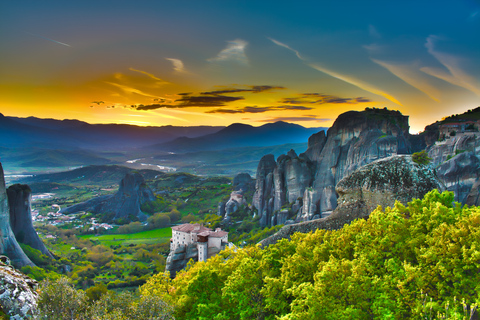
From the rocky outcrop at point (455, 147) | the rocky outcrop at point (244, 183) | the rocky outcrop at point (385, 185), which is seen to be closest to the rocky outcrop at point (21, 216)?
the rocky outcrop at point (385, 185)

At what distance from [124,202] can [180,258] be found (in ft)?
303

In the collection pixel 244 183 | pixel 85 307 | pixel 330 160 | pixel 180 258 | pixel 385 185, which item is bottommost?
pixel 180 258

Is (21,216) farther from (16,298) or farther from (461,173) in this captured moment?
(461,173)

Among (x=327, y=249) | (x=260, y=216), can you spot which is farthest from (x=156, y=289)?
(x=260, y=216)

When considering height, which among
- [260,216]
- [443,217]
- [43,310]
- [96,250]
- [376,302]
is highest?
[443,217]

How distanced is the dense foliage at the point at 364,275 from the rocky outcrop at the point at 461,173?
1566 inches

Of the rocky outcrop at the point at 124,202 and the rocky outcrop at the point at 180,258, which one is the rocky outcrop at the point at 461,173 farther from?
the rocky outcrop at the point at 124,202

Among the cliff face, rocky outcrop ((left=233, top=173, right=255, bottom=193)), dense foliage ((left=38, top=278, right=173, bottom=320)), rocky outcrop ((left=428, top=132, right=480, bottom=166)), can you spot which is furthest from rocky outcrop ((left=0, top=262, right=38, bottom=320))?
rocky outcrop ((left=233, top=173, right=255, bottom=193))

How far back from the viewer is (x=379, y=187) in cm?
1938

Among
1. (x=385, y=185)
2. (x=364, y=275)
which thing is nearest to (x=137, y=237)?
(x=385, y=185)

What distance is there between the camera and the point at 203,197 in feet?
499

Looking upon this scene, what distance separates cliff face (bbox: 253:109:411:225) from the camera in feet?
228

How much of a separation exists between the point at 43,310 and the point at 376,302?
47.4 feet

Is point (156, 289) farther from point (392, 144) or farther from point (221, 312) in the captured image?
point (392, 144)
